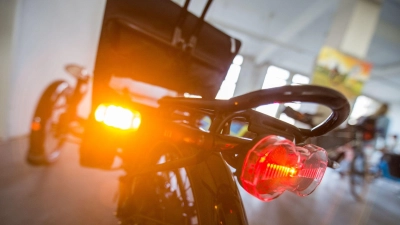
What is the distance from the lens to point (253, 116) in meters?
0.51

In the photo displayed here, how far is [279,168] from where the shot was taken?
0.43 meters

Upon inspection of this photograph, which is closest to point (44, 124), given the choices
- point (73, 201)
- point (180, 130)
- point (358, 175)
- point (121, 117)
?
point (73, 201)

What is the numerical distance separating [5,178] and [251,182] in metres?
1.79

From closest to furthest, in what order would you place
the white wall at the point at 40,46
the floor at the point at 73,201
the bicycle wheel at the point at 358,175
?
the floor at the point at 73,201 → the white wall at the point at 40,46 → the bicycle wheel at the point at 358,175

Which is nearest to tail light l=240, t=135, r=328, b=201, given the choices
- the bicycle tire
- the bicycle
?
the bicycle

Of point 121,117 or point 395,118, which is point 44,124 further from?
point 395,118

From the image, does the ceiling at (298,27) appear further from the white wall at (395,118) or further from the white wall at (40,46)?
the white wall at (40,46)

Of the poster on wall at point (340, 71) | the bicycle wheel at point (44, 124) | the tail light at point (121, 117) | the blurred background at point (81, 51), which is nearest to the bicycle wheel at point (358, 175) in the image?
the blurred background at point (81, 51)

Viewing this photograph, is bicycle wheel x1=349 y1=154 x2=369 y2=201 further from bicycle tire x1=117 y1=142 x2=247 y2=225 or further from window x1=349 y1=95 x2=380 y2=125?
window x1=349 y1=95 x2=380 y2=125

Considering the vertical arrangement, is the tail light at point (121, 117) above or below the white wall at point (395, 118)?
below

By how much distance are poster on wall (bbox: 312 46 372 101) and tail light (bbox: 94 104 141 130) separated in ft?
11.5

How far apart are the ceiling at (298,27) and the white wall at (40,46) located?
2.71m

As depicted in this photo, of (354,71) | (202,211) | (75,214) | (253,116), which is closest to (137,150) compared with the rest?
(202,211)

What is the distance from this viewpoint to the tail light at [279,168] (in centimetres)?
40
